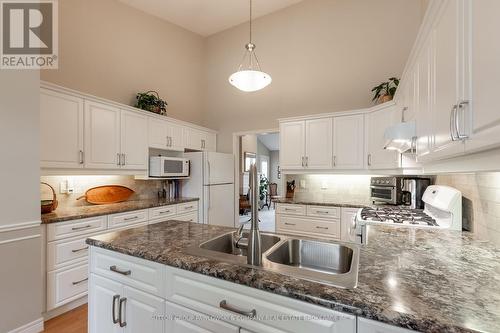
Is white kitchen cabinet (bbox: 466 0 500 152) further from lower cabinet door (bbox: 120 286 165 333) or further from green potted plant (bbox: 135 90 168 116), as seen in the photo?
green potted plant (bbox: 135 90 168 116)

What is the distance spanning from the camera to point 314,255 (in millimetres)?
1471

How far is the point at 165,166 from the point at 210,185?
827 millimetres

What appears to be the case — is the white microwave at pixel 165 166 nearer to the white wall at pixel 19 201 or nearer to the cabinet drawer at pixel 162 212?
the cabinet drawer at pixel 162 212

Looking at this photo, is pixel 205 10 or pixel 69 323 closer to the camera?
pixel 69 323

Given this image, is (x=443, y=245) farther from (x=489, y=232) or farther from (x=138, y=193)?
(x=138, y=193)

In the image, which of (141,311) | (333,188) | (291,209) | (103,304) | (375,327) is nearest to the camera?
(375,327)

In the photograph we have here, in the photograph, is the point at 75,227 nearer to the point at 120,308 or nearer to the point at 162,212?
the point at 162,212

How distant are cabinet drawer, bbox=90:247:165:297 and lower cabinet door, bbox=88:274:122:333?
1.9 inches

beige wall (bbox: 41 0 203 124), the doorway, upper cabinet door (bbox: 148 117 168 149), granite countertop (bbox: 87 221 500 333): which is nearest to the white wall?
granite countertop (bbox: 87 221 500 333)

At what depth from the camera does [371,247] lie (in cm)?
135

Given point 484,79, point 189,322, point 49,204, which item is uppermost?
point 484,79

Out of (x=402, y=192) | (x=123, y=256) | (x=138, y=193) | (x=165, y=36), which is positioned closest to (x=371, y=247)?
(x=123, y=256)

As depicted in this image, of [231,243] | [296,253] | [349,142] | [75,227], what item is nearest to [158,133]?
[75,227]

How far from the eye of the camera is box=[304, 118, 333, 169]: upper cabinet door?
3.61 meters
